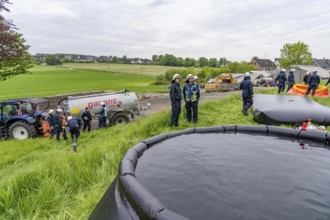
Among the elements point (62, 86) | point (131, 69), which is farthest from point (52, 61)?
point (62, 86)

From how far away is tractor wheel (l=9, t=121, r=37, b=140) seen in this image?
1053cm

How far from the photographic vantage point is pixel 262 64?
287ft

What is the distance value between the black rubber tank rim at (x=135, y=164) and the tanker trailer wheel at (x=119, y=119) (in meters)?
9.65

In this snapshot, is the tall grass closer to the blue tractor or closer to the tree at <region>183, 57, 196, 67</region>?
the blue tractor

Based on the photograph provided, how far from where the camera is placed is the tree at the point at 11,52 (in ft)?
37.5

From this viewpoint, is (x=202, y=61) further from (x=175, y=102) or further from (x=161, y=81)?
(x=175, y=102)

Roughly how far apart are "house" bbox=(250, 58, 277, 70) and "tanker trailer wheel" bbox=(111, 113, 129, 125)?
275ft

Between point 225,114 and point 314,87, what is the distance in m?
6.37

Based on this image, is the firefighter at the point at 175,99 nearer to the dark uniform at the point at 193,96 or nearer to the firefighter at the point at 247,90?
the dark uniform at the point at 193,96

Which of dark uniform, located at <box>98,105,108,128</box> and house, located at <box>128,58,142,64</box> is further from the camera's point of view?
house, located at <box>128,58,142,64</box>

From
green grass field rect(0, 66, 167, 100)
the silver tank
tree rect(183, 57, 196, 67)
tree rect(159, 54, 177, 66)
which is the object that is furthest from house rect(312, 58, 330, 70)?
the silver tank

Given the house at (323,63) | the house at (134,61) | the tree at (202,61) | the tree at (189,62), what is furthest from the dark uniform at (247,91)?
the house at (134,61)

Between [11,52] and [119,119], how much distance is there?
22.6 ft

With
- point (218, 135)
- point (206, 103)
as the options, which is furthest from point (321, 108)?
point (218, 135)
